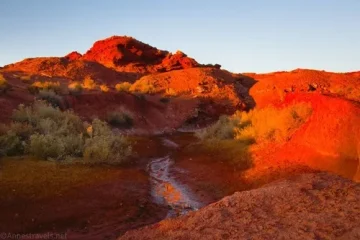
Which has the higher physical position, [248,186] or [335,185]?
[335,185]

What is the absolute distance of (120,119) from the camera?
26.6 metres

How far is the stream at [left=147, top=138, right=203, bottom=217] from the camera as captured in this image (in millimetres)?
10047

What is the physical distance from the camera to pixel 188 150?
60.2 ft

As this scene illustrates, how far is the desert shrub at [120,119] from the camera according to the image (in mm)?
26312

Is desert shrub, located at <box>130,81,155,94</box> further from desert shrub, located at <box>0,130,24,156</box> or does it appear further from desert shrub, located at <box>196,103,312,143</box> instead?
desert shrub, located at <box>0,130,24,156</box>

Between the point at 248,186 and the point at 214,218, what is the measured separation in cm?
497

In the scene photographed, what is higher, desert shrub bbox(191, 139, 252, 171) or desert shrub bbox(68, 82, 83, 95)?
desert shrub bbox(68, 82, 83, 95)

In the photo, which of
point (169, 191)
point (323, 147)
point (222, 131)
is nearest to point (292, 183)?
point (323, 147)

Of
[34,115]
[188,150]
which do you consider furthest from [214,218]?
[34,115]

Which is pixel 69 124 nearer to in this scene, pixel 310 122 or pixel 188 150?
pixel 188 150

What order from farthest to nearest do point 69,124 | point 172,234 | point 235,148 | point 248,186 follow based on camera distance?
1. point 69,124
2. point 235,148
3. point 248,186
4. point 172,234

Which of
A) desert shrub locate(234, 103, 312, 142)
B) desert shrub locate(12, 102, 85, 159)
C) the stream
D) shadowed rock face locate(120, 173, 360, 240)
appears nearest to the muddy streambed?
the stream

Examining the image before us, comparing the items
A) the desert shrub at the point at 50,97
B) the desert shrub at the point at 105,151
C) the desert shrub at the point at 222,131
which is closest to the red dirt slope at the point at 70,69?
the desert shrub at the point at 50,97

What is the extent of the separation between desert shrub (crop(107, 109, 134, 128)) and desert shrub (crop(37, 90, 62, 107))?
318 centimetres
